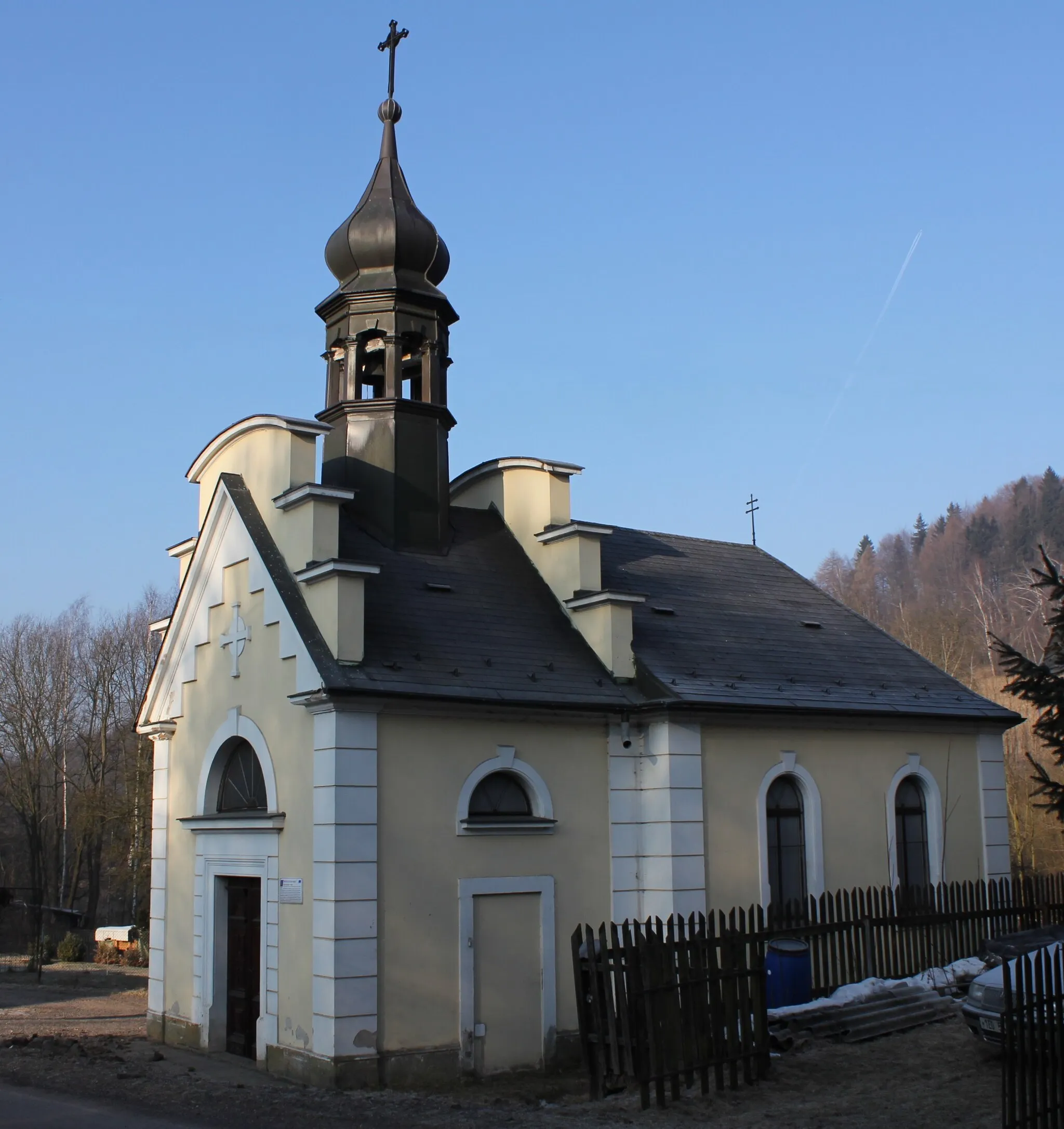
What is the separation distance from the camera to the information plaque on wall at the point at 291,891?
44.6 feet

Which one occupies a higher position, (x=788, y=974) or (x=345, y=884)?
(x=345, y=884)

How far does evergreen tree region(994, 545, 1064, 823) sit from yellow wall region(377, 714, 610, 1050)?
18.8 feet

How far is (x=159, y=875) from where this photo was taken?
57.2 feet

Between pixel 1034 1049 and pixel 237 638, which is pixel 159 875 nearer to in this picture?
pixel 237 638

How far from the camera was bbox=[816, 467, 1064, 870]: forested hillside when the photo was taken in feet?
113

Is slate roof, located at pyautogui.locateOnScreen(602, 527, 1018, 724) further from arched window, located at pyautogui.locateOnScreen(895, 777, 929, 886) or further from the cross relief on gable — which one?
the cross relief on gable

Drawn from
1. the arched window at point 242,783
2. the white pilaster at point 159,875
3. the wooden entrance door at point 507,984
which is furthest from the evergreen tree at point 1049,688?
the white pilaster at point 159,875

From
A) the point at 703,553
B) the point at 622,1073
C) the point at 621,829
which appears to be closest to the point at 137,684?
the point at 703,553

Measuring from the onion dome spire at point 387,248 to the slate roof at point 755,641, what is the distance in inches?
207

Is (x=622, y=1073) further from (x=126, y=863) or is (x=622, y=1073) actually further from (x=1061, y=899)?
(x=126, y=863)

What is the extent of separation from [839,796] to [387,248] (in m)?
10.2

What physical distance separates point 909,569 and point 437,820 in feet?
273

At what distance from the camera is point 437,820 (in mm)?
13867

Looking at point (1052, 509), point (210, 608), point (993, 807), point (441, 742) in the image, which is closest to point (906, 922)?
point (993, 807)
